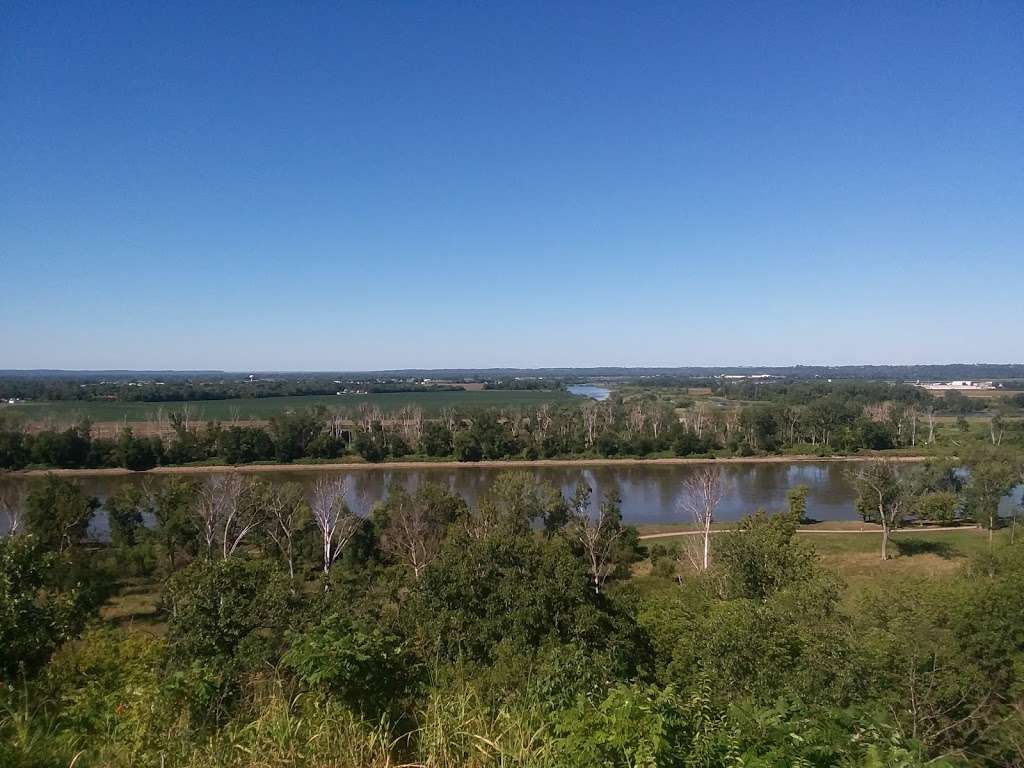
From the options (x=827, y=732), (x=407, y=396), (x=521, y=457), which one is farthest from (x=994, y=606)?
(x=407, y=396)

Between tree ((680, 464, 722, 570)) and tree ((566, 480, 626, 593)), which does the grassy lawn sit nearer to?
tree ((680, 464, 722, 570))

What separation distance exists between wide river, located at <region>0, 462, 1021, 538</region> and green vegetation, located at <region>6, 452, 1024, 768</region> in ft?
34.0

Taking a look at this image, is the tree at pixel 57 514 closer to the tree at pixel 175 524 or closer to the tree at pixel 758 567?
the tree at pixel 175 524

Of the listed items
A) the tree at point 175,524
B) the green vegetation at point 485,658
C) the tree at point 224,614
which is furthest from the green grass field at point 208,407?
the tree at point 224,614

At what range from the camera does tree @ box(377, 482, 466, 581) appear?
17.7 metres

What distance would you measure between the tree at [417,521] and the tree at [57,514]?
899cm

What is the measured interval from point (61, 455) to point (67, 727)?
43920mm

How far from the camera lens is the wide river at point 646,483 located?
94.4 feet

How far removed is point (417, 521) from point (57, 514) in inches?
423

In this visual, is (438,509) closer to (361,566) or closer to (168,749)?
(361,566)

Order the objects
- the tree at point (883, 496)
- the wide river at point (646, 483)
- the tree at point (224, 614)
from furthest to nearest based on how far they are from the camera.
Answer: the wide river at point (646, 483) → the tree at point (883, 496) → the tree at point (224, 614)

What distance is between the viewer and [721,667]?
21.7ft

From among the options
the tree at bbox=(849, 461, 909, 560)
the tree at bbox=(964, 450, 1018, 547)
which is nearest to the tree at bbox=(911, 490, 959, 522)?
the tree at bbox=(964, 450, 1018, 547)

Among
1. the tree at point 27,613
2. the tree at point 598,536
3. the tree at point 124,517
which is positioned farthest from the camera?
the tree at point 124,517
